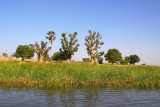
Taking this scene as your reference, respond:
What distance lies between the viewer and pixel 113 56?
72562mm

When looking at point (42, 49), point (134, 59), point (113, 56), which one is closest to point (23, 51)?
point (42, 49)

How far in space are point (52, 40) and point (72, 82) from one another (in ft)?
193

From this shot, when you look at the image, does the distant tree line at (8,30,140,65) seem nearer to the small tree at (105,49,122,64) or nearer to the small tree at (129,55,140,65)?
the small tree at (105,49,122,64)

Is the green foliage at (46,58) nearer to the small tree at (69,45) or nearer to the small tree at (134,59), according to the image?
the small tree at (69,45)

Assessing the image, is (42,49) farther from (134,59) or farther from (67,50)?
(134,59)

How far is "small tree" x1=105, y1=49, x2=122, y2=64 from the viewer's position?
7250cm

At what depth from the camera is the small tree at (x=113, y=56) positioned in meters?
72.5

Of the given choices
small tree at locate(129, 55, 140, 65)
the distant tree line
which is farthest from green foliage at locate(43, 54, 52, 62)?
small tree at locate(129, 55, 140, 65)

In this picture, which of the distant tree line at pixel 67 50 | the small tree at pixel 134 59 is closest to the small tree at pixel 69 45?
the distant tree line at pixel 67 50

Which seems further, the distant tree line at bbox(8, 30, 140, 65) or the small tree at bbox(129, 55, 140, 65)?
the small tree at bbox(129, 55, 140, 65)

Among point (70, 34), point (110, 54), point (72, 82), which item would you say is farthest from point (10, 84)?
point (110, 54)

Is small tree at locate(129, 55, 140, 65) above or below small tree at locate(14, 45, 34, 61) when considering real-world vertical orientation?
below

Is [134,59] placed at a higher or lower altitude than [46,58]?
higher

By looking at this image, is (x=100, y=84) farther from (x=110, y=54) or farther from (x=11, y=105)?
(x=110, y=54)
